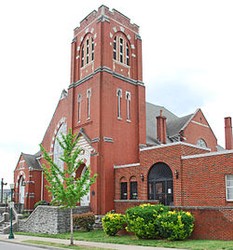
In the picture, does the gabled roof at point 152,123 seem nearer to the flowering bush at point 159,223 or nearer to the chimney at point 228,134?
the chimney at point 228,134

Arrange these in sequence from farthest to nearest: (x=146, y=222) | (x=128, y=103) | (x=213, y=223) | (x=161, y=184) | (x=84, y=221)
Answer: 1. (x=128, y=103)
2. (x=84, y=221)
3. (x=161, y=184)
4. (x=146, y=222)
5. (x=213, y=223)

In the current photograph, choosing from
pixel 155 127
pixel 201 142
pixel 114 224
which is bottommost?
pixel 114 224

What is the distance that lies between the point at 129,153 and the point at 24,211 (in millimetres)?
13542

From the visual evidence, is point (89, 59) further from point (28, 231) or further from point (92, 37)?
point (28, 231)

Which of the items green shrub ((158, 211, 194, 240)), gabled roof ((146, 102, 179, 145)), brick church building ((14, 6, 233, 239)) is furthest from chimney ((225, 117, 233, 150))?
green shrub ((158, 211, 194, 240))

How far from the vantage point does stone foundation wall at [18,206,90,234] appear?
81.6ft

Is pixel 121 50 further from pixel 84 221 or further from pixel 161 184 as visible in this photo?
pixel 84 221

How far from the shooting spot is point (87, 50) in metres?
32.8

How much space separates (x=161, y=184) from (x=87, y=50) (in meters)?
15.4

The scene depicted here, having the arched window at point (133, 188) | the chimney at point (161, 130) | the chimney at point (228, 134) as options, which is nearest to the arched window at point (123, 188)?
the arched window at point (133, 188)

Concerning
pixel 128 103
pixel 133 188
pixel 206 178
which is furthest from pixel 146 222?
pixel 128 103

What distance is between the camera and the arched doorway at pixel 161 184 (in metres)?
23.6

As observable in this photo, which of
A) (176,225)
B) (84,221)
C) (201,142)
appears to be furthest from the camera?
(201,142)

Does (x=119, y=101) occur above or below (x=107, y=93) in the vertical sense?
below
